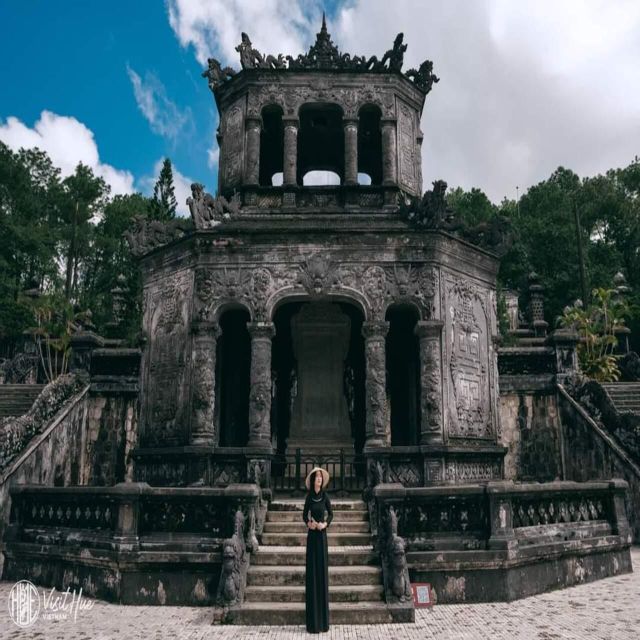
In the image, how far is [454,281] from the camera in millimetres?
13820

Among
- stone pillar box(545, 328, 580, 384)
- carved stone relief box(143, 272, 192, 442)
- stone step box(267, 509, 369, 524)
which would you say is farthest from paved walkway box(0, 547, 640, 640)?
stone pillar box(545, 328, 580, 384)

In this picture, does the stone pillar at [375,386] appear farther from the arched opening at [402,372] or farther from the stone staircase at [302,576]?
the arched opening at [402,372]

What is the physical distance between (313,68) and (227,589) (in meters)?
12.7

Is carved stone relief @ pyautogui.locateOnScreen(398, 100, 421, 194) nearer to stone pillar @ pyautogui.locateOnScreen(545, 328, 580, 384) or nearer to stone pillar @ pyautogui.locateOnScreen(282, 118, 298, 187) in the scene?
stone pillar @ pyautogui.locateOnScreen(282, 118, 298, 187)

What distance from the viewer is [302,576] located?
883 cm

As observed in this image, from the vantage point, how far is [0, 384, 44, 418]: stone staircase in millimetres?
16875

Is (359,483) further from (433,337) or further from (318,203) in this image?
(318,203)

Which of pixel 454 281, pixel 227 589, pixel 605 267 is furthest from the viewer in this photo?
pixel 605 267

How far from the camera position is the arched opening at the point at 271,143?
16703 mm

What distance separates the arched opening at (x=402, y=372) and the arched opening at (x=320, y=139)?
174 inches

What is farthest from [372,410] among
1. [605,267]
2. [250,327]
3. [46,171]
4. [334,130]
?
[46,171]

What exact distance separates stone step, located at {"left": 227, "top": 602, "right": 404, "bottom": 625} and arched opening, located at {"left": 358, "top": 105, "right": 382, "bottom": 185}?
12210 mm

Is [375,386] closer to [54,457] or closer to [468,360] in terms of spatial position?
[468,360]
